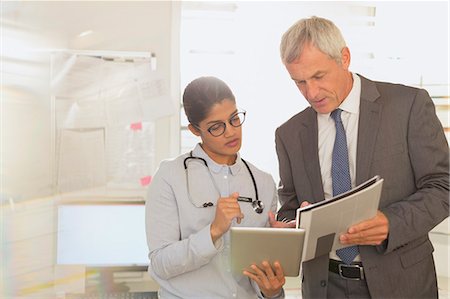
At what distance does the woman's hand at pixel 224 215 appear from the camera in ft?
4.40

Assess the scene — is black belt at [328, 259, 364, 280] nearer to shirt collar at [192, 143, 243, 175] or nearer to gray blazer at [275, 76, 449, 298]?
gray blazer at [275, 76, 449, 298]

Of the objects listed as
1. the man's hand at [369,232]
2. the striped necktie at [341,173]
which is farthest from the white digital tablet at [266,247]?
the striped necktie at [341,173]

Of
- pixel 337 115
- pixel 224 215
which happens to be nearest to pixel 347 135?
pixel 337 115

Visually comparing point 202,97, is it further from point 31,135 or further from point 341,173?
point 31,135

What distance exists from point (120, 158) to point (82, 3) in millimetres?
768

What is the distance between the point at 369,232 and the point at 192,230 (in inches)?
18.6

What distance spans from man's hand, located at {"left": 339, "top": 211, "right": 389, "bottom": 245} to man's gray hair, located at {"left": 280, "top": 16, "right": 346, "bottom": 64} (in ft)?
1.55

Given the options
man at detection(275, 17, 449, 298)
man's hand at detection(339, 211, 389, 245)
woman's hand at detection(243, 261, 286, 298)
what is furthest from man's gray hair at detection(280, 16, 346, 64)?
woman's hand at detection(243, 261, 286, 298)

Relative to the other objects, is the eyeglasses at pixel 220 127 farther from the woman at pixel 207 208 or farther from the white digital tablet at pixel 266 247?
the white digital tablet at pixel 266 247

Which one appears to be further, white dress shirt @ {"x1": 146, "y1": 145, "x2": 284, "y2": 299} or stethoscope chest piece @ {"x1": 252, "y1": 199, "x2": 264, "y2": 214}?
stethoscope chest piece @ {"x1": 252, "y1": 199, "x2": 264, "y2": 214}

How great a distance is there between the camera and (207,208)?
1.45 metres

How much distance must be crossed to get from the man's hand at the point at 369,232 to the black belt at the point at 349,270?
126mm

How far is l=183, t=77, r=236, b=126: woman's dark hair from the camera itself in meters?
1.49

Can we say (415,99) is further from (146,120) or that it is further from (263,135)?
(146,120)
